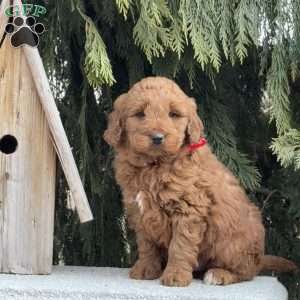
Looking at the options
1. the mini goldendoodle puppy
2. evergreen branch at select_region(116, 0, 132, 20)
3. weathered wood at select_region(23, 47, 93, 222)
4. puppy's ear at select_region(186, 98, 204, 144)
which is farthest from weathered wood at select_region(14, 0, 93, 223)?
puppy's ear at select_region(186, 98, 204, 144)

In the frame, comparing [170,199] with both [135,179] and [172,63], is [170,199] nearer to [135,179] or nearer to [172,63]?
[135,179]

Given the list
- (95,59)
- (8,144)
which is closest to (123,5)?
(95,59)

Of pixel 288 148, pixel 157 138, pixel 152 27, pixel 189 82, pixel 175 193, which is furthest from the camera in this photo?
pixel 189 82

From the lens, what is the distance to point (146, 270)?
3332 mm

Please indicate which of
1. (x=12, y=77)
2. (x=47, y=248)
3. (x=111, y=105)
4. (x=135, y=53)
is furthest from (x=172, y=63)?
(x=47, y=248)

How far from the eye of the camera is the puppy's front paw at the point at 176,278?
124 inches

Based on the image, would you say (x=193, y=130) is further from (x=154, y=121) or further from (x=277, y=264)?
(x=277, y=264)

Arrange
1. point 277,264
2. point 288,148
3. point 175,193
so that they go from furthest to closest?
point 277,264 < point 288,148 < point 175,193

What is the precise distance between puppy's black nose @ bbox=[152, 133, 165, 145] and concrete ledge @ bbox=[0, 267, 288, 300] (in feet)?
2.07

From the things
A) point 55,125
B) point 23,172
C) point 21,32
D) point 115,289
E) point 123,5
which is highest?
point 123,5

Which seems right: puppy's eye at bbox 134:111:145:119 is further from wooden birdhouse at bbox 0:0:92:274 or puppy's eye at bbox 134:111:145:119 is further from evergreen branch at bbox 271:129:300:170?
evergreen branch at bbox 271:129:300:170

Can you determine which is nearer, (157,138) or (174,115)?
(157,138)

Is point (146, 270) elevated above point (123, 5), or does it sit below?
below

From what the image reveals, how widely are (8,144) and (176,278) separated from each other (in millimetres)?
1047
